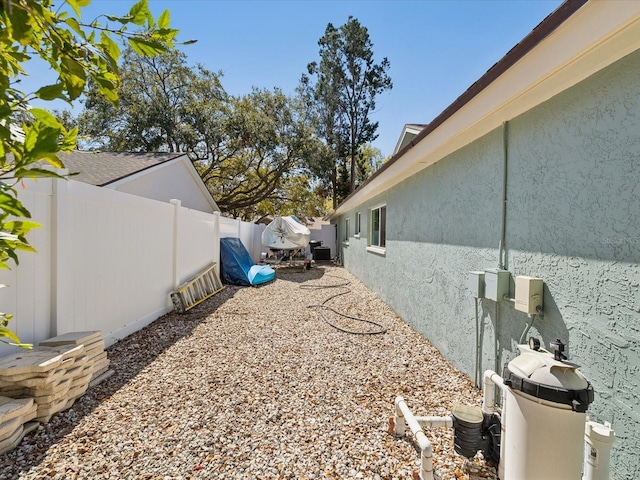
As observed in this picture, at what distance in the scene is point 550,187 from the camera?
2480 mm

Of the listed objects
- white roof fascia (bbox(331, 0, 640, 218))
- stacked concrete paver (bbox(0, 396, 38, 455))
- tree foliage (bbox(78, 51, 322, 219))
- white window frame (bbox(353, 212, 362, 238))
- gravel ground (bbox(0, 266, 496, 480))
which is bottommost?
gravel ground (bbox(0, 266, 496, 480))

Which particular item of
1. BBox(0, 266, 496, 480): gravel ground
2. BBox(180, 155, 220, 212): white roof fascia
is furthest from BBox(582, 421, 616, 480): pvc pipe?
BBox(180, 155, 220, 212): white roof fascia

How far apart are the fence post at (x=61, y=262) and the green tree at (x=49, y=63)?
2972mm

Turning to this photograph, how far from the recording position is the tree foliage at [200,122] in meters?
19.1

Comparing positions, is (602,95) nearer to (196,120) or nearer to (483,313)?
(483,313)

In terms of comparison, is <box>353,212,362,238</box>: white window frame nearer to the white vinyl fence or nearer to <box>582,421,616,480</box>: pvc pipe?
the white vinyl fence

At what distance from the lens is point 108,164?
33.7 ft

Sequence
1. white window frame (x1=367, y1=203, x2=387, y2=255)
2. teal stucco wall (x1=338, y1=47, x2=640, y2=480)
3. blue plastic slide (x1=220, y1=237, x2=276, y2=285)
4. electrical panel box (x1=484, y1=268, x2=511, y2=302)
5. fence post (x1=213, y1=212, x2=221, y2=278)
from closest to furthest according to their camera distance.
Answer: teal stucco wall (x1=338, y1=47, x2=640, y2=480)
electrical panel box (x1=484, y1=268, x2=511, y2=302)
white window frame (x1=367, y1=203, x2=387, y2=255)
fence post (x1=213, y1=212, x2=221, y2=278)
blue plastic slide (x1=220, y1=237, x2=276, y2=285)

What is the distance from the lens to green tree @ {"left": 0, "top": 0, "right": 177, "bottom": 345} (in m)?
0.82

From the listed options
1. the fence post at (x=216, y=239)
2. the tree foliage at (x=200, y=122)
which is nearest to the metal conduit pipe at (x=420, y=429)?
the fence post at (x=216, y=239)

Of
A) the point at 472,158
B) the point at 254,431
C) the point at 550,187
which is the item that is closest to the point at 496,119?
the point at 472,158

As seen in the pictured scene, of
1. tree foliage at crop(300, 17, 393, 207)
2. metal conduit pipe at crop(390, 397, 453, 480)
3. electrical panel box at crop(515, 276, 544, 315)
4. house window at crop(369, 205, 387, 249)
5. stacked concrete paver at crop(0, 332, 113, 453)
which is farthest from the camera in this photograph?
tree foliage at crop(300, 17, 393, 207)

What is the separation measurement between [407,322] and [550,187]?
3968 millimetres

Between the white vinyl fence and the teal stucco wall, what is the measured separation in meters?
4.79
